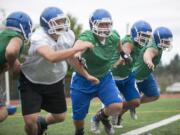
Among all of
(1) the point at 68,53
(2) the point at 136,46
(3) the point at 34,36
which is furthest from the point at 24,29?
(2) the point at 136,46

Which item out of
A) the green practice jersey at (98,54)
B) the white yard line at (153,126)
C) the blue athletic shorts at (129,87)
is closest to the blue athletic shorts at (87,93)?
the green practice jersey at (98,54)

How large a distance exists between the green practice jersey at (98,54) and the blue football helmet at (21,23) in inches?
41.3

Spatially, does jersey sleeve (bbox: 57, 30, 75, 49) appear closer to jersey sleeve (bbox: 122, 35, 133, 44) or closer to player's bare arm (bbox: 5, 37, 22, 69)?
player's bare arm (bbox: 5, 37, 22, 69)

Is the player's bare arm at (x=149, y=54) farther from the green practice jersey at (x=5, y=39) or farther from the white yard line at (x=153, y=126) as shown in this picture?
the green practice jersey at (x=5, y=39)

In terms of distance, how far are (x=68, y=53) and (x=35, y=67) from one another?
0.87 m

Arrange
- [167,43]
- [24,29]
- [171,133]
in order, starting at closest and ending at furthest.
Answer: [24,29], [171,133], [167,43]

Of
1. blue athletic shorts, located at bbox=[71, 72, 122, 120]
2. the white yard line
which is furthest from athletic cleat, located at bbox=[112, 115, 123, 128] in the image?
blue athletic shorts, located at bbox=[71, 72, 122, 120]

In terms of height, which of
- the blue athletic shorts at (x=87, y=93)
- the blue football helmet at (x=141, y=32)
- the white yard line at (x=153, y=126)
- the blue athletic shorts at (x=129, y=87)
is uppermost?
the blue football helmet at (x=141, y=32)

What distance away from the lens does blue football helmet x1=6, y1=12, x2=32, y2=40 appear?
681 cm

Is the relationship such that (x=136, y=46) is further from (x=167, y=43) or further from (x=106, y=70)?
(x=106, y=70)

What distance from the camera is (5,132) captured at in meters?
9.77

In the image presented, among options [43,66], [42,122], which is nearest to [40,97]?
[43,66]

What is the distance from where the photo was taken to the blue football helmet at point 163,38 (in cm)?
933

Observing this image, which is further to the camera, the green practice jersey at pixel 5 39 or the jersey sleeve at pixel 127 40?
the jersey sleeve at pixel 127 40
